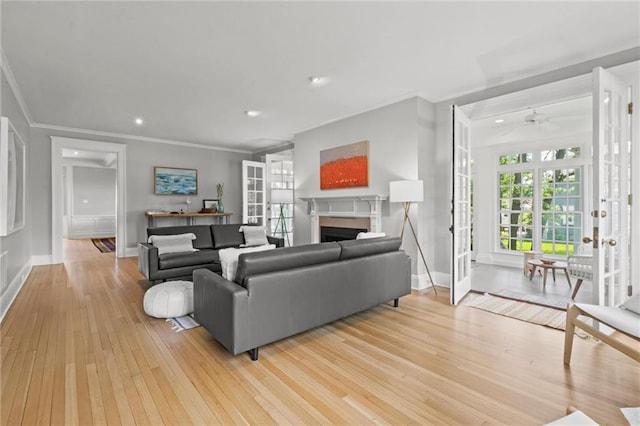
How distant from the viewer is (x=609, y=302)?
2.73 metres

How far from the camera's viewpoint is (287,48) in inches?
116

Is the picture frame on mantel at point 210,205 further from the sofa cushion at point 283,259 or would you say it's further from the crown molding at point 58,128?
the sofa cushion at point 283,259

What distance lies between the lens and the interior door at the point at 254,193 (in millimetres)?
7266

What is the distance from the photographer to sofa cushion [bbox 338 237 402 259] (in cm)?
288

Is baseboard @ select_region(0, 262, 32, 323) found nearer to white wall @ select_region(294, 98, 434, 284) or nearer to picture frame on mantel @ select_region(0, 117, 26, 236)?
picture frame on mantel @ select_region(0, 117, 26, 236)

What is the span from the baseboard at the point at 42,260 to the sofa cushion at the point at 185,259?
3421 millimetres

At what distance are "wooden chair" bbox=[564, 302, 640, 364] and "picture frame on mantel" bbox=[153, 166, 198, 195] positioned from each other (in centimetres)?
722

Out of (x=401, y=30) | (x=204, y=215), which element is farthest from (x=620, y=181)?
(x=204, y=215)

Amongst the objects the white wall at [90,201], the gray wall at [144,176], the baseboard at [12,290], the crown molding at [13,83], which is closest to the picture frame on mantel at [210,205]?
the gray wall at [144,176]

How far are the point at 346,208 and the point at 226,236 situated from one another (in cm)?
210

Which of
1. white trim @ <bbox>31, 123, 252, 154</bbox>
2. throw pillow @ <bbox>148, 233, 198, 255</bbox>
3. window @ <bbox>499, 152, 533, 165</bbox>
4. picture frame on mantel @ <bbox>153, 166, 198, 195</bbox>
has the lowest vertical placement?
throw pillow @ <bbox>148, 233, 198, 255</bbox>

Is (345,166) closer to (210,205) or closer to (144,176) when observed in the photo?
(210,205)

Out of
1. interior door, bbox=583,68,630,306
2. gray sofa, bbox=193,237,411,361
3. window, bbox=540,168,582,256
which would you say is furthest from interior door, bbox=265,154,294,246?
interior door, bbox=583,68,630,306

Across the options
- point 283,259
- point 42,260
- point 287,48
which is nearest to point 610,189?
point 283,259
